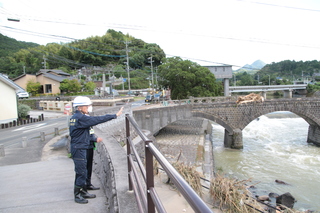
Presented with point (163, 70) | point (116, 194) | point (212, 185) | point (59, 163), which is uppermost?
point (163, 70)

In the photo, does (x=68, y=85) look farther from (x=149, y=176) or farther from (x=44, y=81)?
(x=149, y=176)

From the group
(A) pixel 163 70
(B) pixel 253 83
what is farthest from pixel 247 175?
(B) pixel 253 83

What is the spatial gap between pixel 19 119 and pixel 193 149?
50.6 feet

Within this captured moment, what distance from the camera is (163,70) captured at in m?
32.0

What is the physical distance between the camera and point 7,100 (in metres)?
20.1

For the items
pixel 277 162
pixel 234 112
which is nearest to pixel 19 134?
pixel 234 112

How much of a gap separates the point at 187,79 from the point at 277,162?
14901mm

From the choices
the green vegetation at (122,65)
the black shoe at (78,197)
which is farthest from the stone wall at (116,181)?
the green vegetation at (122,65)

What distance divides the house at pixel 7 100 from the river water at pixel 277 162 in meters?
17.5

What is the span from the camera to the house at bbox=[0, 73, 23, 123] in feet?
64.7

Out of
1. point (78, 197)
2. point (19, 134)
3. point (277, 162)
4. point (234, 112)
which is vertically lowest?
point (277, 162)

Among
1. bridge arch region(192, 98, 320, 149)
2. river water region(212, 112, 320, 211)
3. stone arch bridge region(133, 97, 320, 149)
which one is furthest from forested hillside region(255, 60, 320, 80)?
stone arch bridge region(133, 97, 320, 149)

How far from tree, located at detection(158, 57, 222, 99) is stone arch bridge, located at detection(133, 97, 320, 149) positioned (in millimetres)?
4929

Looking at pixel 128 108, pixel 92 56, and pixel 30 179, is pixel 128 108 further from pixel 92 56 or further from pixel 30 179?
pixel 92 56
